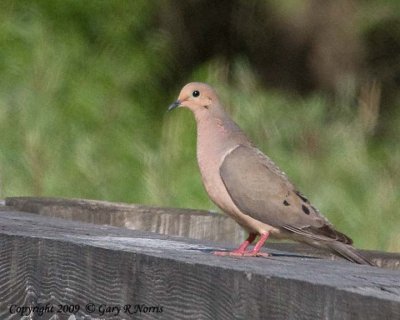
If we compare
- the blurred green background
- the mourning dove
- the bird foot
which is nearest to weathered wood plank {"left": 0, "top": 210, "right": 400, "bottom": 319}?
the bird foot

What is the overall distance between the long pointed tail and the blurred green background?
103 centimetres

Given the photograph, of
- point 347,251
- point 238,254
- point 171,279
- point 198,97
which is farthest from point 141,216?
point 171,279

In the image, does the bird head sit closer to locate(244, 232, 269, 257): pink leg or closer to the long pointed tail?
locate(244, 232, 269, 257): pink leg

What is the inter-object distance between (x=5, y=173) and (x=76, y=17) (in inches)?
67.1

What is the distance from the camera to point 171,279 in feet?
8.54

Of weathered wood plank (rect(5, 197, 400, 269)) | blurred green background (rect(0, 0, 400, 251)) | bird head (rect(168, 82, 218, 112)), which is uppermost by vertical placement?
blurred green background (rect(0, 0, 400, 251))

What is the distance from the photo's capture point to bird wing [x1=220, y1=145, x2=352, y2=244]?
4039 millimetres

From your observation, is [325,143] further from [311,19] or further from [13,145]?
[311,19]

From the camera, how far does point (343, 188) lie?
5418 millimetres

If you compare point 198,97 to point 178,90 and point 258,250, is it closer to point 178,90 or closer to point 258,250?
point 258,250

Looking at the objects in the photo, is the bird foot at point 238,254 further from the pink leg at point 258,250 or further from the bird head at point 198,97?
the bird head at point 198,97

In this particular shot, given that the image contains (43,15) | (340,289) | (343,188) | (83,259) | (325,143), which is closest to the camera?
(340,289)

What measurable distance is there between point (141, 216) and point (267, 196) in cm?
47

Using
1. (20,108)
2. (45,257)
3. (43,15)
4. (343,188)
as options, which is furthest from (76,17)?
(45,257)
